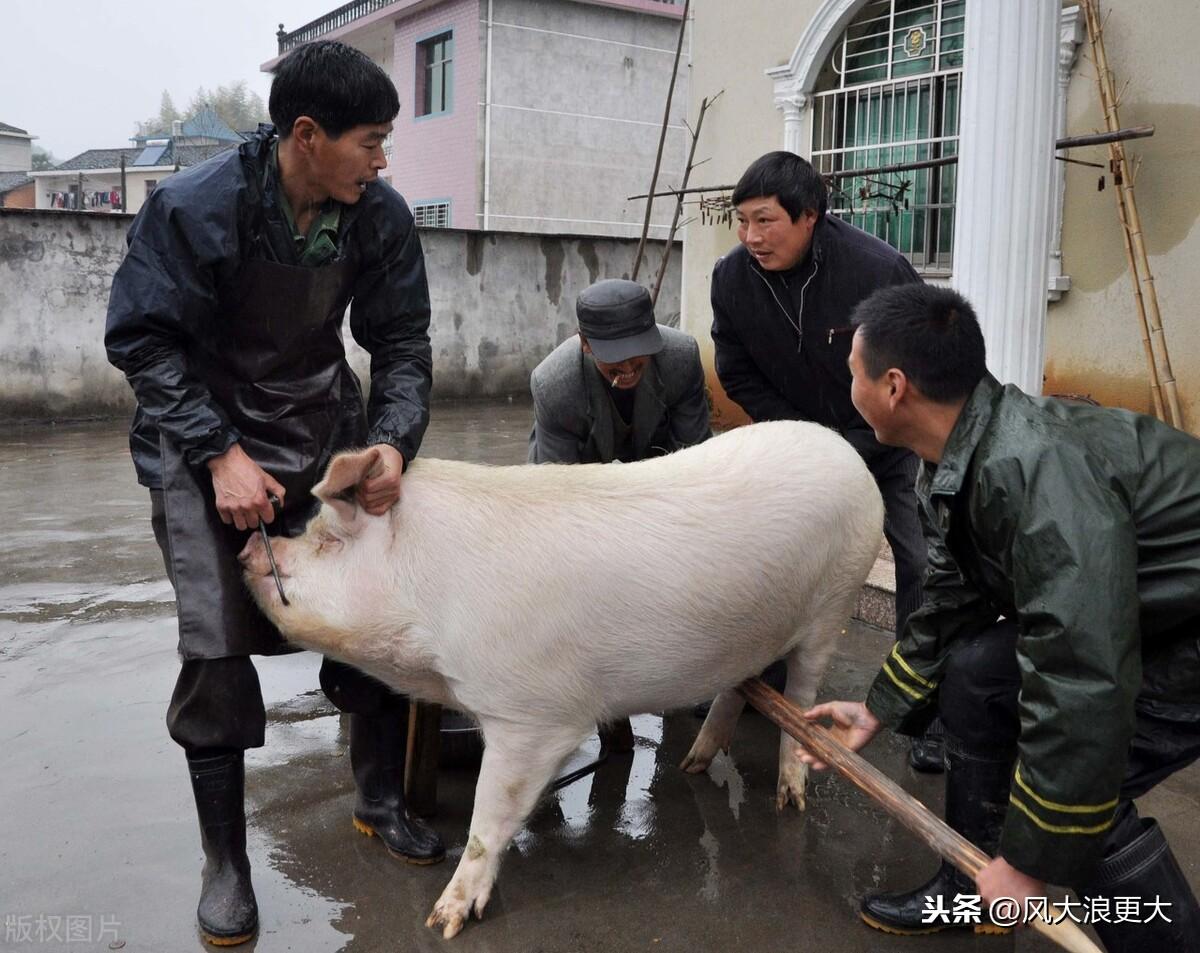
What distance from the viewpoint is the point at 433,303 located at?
14.0m

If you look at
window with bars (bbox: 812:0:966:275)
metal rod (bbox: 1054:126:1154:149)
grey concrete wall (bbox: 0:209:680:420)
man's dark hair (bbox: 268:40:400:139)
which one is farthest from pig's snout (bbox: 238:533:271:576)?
grey concrete wall (bbox: 0:209:680:420)

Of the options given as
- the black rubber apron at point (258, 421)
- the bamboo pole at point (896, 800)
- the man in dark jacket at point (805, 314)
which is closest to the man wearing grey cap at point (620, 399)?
the man in dark jacket at point (805, 314)

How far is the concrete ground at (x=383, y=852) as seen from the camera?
2762 millimetres

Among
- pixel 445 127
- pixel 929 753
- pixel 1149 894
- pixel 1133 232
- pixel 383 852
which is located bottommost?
pixel 383 852

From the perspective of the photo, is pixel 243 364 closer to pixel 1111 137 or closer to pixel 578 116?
pixel 1111 137

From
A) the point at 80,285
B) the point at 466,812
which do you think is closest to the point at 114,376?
the point at 80,285

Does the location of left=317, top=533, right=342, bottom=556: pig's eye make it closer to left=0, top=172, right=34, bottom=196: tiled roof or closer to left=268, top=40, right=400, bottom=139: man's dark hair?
left=268, top=40, right=400, bottom=139: man's dark hair

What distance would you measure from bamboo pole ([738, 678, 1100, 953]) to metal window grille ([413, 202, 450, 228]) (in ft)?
66.0

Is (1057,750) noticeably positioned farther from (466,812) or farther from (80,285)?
(80,285)

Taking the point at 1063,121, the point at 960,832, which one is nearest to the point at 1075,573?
the point at 960,832

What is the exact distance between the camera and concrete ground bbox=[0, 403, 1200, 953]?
276 cm

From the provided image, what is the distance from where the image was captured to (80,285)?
11.8m

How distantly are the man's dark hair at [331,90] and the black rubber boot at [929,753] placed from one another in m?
2.53

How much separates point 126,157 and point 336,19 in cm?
2613
